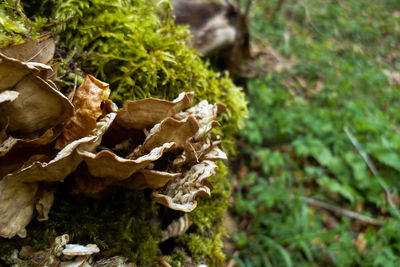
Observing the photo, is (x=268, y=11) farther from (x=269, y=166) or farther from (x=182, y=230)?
(x=182, y=230)

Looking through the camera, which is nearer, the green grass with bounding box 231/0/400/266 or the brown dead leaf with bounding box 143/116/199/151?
the brown dead leaf with bounding box 143/116/199/151

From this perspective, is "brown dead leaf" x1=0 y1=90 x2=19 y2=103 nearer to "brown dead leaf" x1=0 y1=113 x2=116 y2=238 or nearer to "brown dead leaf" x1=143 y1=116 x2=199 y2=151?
"brown dead leaf" x1=0 y1=113 x2=116 y2=238

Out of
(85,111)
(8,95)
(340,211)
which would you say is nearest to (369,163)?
(340,211)

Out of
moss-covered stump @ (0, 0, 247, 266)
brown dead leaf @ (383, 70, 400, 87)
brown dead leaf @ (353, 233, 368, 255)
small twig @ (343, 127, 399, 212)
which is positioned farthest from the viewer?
brown dead leaf @ (383, 70, 400, 87)

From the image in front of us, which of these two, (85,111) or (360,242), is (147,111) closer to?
(85,111)

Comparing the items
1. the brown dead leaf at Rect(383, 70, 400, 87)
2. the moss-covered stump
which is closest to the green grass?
the brown dead leaf at Rect(383, 70, 400, 87)

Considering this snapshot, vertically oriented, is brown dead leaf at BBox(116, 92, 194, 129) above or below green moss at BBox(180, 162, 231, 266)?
Result: above

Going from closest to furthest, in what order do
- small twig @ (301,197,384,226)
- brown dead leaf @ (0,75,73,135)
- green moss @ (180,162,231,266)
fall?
1. brown dead leaf @ (0,75,73,135)
2. green moss @ (180,162,231,266)
3. small twig @ (301,197,384,226)
